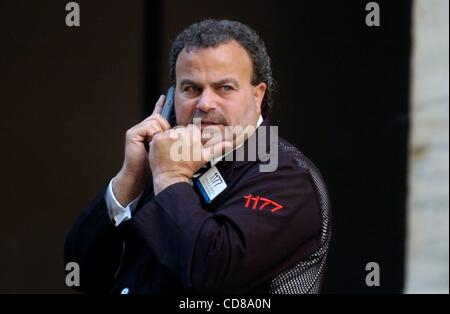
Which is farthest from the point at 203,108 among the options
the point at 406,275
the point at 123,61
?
the point at 406,275

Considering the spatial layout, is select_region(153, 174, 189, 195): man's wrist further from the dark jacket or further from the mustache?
the mustache

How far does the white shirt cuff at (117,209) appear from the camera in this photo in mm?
3021

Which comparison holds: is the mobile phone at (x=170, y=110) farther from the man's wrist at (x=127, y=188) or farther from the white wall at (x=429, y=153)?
the white wall at (x=429, y=153)

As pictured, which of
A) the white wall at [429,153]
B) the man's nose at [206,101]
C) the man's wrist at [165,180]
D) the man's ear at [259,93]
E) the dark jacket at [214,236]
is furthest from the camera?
the white wall at [429,153]

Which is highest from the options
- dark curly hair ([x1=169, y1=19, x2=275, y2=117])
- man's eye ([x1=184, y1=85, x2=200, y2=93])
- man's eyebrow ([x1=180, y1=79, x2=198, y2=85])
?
dark curly hair ([x1=169, y1=19, x2=275, y2=117])

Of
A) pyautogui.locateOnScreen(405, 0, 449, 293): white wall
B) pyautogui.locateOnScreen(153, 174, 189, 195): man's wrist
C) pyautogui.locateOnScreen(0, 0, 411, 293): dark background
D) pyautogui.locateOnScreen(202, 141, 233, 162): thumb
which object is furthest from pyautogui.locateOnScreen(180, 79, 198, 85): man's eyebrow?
pyautogui.locateOnScreen(405, 0, 449, 293): white wall

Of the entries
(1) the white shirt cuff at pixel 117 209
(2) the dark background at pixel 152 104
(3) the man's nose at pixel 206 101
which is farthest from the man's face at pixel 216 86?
(2) the dark background at pixel 152 104

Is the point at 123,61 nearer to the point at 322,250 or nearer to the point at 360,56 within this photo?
the point at 360,56

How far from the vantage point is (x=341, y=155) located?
5012mm

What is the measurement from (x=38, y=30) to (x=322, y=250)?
2442 millimetres

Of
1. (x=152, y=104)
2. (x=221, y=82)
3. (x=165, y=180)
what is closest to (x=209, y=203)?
(x=165, y=180)

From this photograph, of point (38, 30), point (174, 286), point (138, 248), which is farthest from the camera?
point (38, 30)

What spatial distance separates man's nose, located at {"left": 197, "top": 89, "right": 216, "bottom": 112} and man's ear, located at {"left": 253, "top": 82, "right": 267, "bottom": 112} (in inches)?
7.7

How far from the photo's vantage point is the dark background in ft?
15.8
